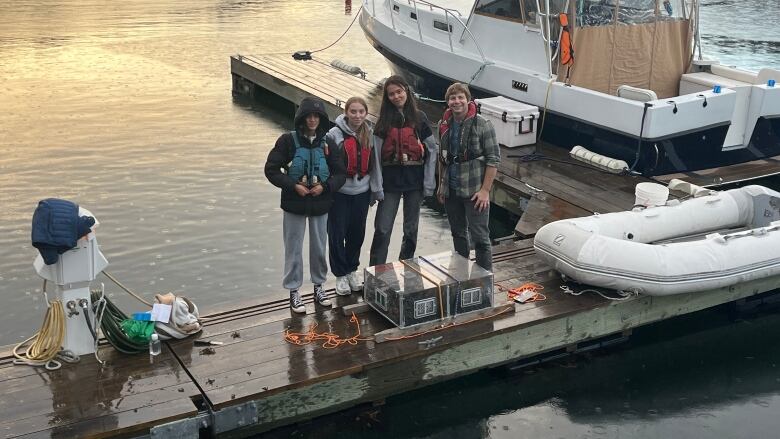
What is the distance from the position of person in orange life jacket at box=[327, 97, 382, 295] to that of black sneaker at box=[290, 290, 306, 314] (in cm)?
35

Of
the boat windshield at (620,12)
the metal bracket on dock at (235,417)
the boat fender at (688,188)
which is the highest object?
the boat windshield at (620,12)

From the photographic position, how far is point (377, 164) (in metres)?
6.07

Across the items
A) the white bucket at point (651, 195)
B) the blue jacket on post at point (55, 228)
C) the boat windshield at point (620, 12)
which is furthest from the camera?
the boat windshield at point (620, 12)

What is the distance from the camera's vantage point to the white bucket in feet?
26.1

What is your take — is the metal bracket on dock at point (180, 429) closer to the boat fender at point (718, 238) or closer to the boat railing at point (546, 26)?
the boat fender at point (718, 238)

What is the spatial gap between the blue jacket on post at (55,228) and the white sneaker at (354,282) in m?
2.00

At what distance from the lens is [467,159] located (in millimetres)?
6211

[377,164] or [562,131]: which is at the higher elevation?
[377,164]

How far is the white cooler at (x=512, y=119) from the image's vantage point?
33.9 ft

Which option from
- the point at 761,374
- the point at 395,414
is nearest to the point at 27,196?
the point at 395,414

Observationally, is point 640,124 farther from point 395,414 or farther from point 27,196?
point 27,196

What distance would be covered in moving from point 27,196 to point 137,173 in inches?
54.5

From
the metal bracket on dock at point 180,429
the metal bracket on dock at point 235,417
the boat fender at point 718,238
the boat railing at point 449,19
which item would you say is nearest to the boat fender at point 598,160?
the boat railing at point 449,19

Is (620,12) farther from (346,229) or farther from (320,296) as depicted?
(320,296)
